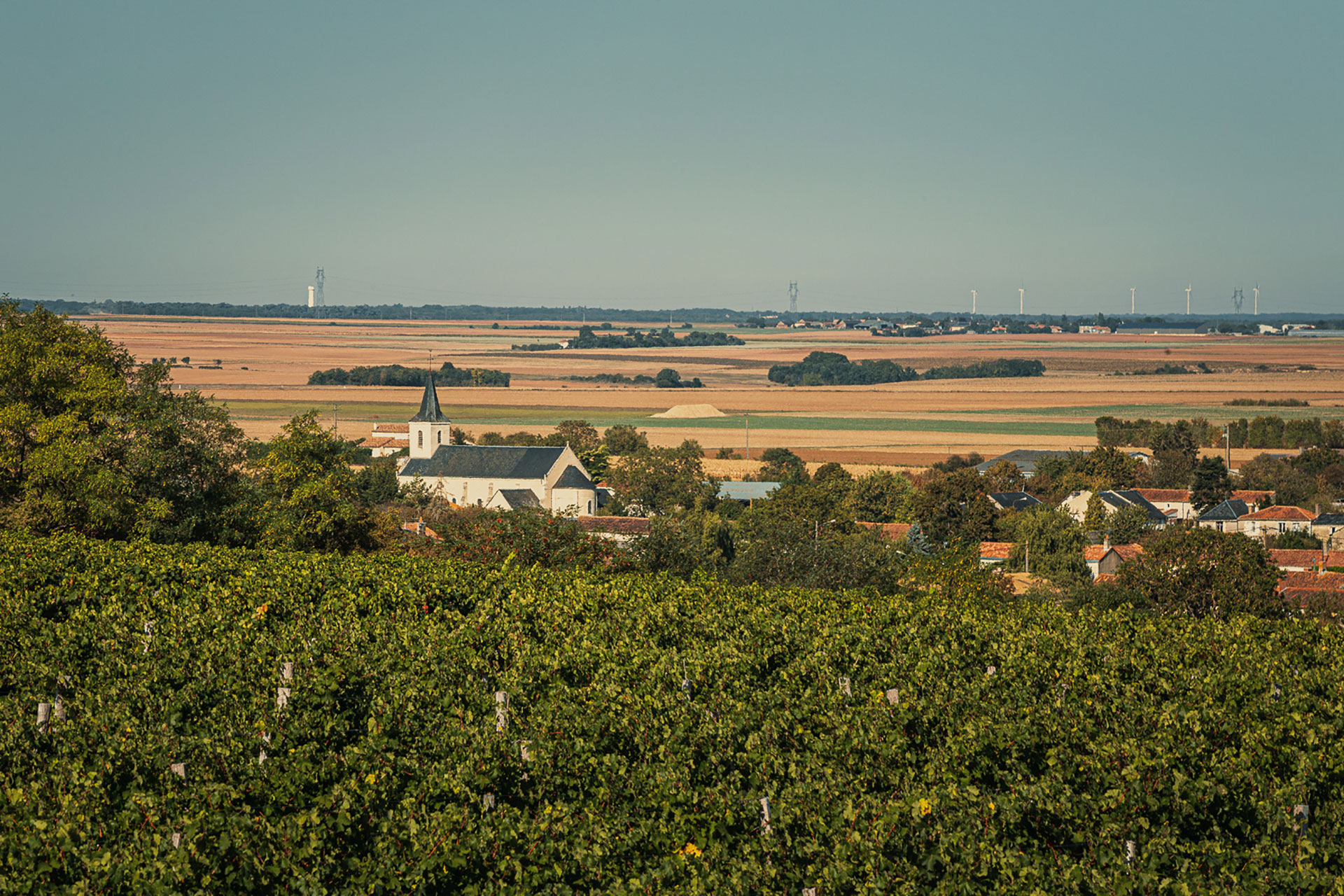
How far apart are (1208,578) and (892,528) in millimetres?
29943

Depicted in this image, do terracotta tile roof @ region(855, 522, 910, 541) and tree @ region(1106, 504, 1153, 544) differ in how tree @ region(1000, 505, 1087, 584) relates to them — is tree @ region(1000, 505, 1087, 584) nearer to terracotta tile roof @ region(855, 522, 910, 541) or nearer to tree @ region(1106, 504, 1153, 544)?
tree @ region(1106, 504, 1153, 544)

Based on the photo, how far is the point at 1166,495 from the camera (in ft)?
270

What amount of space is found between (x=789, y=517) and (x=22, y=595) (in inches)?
2171

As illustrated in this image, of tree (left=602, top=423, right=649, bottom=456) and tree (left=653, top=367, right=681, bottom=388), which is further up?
tree (left=653, top=367, right=681, bottom=388)

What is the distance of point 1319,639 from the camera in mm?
15242

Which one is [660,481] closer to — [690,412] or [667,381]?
[690,412]

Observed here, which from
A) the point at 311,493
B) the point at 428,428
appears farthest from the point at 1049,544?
the point at 428,428

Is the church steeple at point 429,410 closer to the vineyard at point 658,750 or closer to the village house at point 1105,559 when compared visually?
the village house at point 1105,559

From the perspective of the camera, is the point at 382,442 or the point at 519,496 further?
the point at 382,442

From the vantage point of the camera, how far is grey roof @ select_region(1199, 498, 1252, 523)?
7331 centimetres

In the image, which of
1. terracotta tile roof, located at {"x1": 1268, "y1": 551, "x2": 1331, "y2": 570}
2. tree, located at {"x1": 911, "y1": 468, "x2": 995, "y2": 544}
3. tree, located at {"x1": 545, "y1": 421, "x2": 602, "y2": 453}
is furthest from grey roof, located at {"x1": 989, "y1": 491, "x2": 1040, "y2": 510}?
tree, located at {"x1": 545, "y1": 421, "x2": 602, "y2": 453}

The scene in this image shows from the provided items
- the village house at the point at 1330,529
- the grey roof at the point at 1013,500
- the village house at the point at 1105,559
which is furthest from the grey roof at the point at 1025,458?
the village house at the point at 1105,559

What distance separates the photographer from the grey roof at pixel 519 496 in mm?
85688

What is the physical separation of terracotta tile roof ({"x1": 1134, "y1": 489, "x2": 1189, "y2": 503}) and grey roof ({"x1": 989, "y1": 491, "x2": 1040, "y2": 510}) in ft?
31.7
